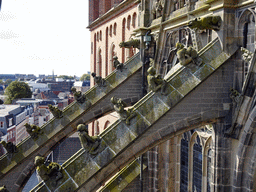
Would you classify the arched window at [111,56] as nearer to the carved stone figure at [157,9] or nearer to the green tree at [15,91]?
the carved stone figure at [157,9]

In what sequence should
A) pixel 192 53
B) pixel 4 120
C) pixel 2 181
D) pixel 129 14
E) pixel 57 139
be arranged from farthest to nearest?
pixel 4 120 < pixel 129 14 < pixel 57 139 < pixel 2 181 < pixel 192 53

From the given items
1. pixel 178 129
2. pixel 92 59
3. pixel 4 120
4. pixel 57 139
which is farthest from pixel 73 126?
pixel 4 120

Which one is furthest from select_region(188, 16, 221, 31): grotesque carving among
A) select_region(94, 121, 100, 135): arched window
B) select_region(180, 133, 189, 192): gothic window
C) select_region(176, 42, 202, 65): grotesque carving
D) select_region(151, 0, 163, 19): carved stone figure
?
select_region(94, 121, 100, 135): arched window

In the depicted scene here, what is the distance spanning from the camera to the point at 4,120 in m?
61.4

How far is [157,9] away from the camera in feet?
41.7

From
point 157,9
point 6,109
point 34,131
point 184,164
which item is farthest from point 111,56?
point 6,109

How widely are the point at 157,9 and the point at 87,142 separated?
22.7 feet

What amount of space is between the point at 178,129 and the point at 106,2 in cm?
2427

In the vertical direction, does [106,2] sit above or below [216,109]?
above

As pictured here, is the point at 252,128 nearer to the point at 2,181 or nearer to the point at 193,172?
the point at 193,172

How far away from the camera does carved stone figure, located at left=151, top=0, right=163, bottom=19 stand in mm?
12586

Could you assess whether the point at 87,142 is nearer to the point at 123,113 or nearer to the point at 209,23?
the point at 123,113

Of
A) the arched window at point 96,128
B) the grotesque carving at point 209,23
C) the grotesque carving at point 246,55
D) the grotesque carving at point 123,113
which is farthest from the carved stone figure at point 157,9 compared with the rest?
the arched window at point 96,128

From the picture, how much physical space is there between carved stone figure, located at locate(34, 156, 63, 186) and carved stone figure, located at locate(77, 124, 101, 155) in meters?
0.84
